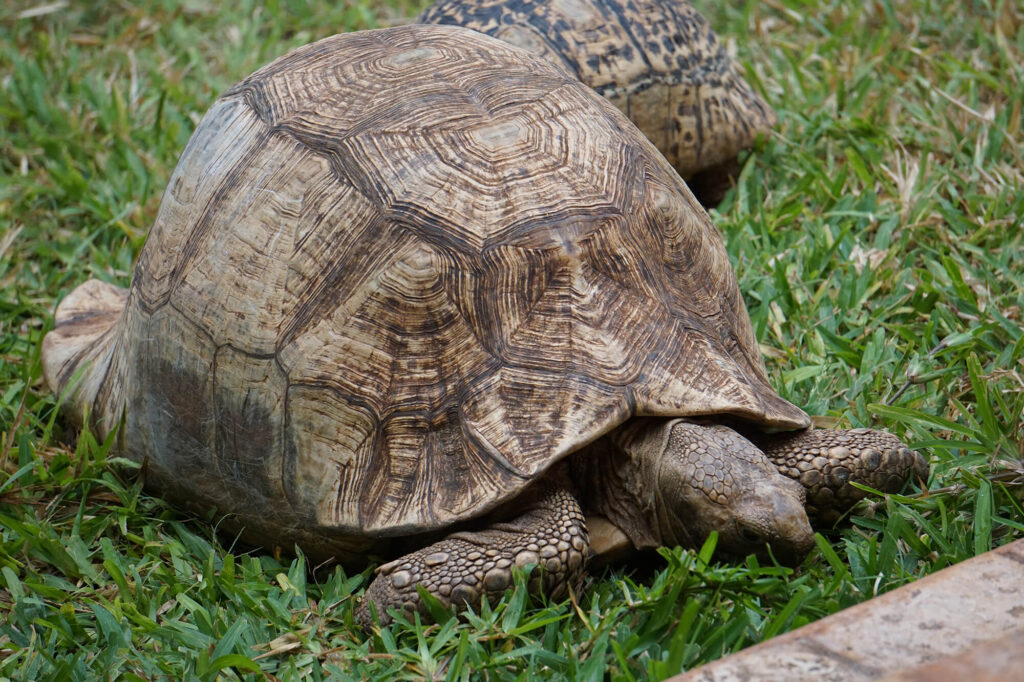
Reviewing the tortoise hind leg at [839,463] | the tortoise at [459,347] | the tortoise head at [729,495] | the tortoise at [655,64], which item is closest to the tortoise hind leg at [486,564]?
the tortoise at [459,347]

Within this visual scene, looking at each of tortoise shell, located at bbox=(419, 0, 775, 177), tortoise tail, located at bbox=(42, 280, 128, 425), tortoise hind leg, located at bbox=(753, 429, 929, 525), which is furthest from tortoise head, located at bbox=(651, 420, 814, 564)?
tortoise shell, located at bbox=(419, 0, 775, 177)

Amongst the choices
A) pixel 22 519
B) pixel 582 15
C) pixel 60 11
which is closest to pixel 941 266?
pixel 582 15

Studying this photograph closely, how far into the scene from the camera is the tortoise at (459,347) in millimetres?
2330

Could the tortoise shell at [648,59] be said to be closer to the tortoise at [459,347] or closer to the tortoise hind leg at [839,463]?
the tortoise at [459,347]

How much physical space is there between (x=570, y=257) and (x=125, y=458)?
1.42 metres

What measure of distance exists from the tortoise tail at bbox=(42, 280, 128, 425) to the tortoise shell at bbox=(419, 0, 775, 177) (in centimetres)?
165

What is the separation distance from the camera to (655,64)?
4.12 meters

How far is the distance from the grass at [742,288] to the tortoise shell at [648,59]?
0.23m

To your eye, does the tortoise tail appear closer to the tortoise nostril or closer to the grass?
the grass

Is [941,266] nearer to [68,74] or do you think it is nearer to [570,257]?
[570,257]

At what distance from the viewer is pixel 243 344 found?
8.29 feet

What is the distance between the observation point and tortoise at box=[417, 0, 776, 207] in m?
4.00

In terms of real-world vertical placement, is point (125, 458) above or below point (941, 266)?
below

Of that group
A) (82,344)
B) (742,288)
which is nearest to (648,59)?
(742,288)
